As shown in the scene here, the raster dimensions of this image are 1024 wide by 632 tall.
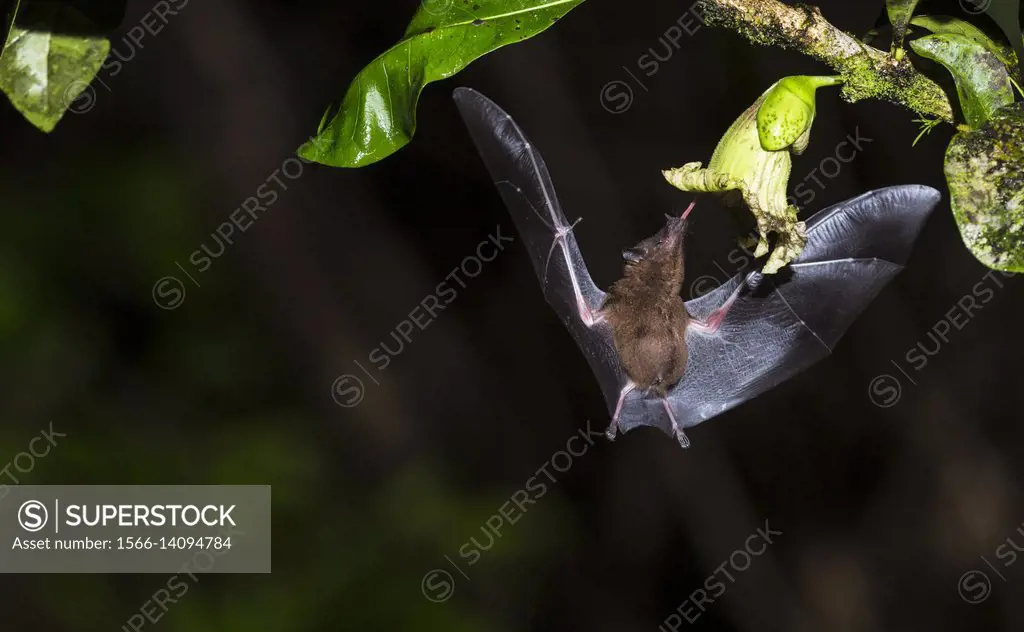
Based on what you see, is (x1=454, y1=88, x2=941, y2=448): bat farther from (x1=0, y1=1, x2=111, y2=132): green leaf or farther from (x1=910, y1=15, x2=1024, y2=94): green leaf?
(x1=0, y1=1, x2=111, y2=132): green leaf

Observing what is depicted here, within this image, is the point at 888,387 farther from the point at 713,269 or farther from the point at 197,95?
the point at 197,95

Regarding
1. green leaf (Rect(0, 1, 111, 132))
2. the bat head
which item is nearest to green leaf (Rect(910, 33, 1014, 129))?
the bat head

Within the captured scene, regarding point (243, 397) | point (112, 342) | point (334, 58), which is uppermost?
point (334, 58)

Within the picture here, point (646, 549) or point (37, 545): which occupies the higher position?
point (37, 545)

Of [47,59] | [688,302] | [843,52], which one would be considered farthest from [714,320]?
[47,59]

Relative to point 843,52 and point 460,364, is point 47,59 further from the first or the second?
point 460,364

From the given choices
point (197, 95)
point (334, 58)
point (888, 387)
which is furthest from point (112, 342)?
point (888, 387)

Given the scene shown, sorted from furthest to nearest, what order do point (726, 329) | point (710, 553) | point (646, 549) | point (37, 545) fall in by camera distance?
point (646, 549), point (710, 553), point (37, 545), point (726, 329)
